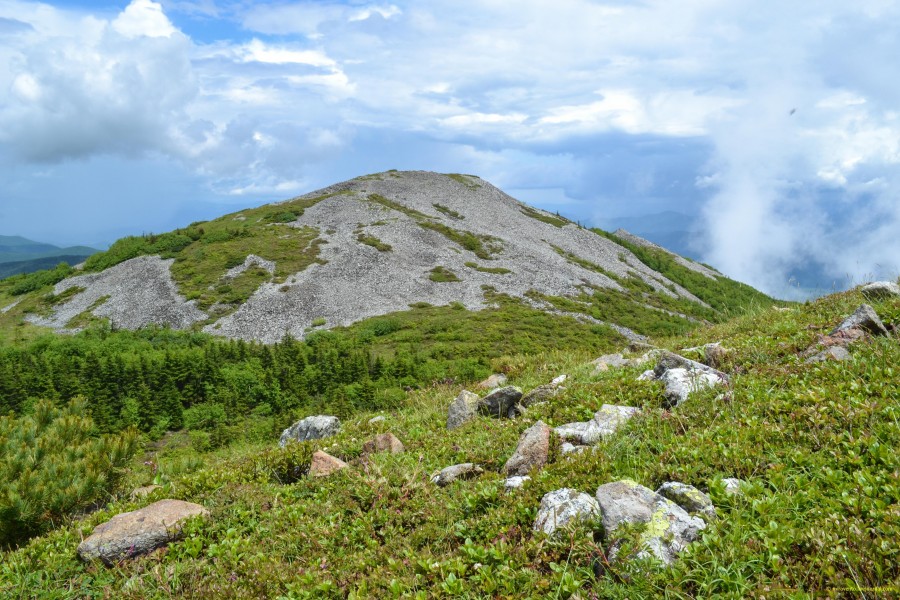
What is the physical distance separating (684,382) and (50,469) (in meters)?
11.8

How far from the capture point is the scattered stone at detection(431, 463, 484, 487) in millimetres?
7496

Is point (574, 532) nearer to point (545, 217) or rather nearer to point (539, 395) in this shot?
point (539, 395)

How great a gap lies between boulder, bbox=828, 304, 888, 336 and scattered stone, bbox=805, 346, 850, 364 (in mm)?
1037

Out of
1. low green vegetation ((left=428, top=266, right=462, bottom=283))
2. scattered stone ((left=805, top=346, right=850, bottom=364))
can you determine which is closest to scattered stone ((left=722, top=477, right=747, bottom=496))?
scattered stone ((left=805, top=346, right=850, bottom=364))

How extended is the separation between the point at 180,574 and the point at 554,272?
6603cm

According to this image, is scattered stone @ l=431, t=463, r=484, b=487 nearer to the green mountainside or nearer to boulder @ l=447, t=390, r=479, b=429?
the green mountainside

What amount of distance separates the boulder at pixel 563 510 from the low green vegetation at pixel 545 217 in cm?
9627

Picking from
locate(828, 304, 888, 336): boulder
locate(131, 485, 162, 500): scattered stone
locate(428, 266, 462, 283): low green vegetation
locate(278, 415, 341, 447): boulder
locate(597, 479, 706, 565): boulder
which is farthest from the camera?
locate(428, 266, 462, 283): low green vegetation

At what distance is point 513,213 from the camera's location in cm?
9750

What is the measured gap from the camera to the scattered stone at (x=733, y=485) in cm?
→ 510

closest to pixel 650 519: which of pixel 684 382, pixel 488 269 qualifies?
pixel 684 382

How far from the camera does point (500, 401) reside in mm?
11555

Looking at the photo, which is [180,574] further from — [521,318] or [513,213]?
[513,213]

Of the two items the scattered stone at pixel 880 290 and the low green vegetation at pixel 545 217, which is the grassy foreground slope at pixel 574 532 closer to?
the scattered stone at pixel 880 290
